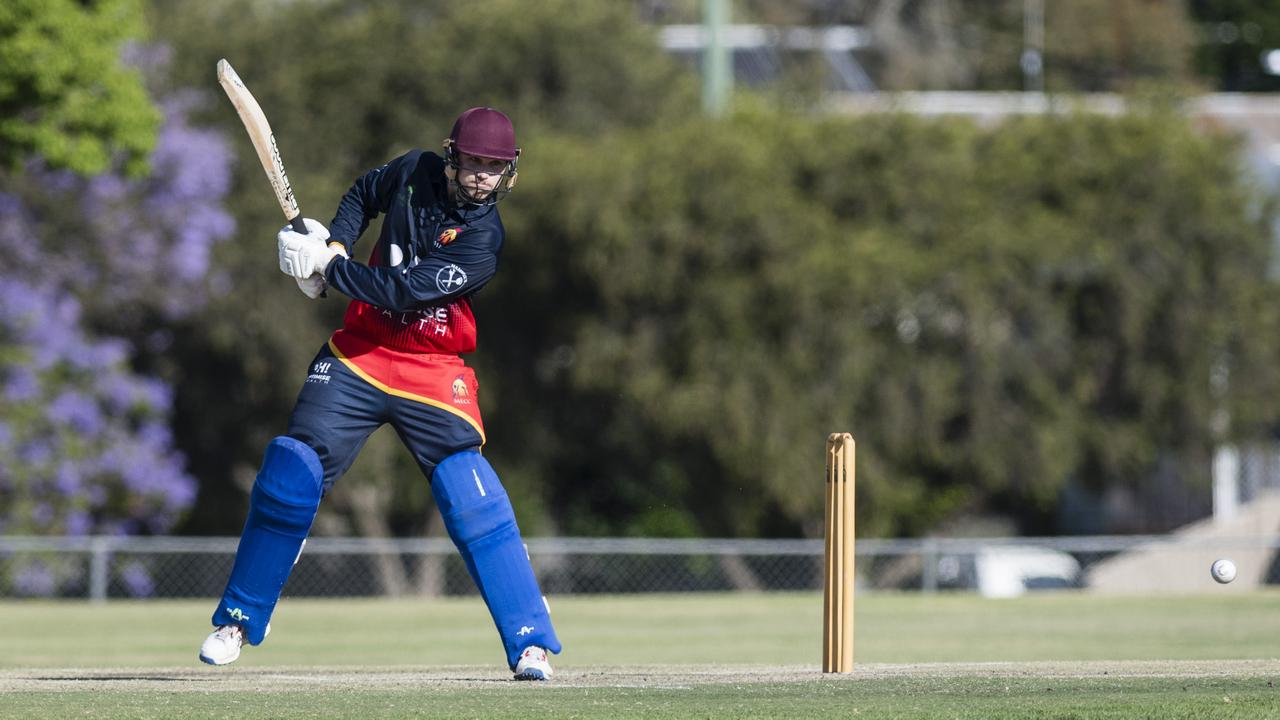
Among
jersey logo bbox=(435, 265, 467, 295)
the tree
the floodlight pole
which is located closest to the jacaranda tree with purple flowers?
the tree

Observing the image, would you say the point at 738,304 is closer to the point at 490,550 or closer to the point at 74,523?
the point at 74,523

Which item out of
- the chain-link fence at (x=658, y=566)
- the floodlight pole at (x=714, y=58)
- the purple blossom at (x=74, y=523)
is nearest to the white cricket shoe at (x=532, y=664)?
the chain-link fence at (x=658, y=566)

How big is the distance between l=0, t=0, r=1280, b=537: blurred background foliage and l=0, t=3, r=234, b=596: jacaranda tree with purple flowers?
5 centimetres

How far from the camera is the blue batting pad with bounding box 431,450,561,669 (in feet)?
25.5

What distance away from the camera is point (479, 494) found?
779 cm

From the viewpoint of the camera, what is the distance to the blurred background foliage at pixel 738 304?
24.1m

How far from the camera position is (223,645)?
25.2 ft

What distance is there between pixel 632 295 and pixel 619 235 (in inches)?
33.5

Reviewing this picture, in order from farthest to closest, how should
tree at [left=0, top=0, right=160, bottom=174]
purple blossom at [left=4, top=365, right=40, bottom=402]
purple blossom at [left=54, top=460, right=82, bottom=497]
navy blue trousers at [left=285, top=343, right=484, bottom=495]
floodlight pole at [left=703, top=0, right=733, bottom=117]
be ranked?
floodlight pole at [left=703, top=0, right=733, bottom=117], purple blossom at [left=54, top=460, right=82, bottom=497], purple blossom at [left=4, top=365, right=40, bottom=402], tree at [left=0, top=0, right=160, bottom=174], navy blue trousers at [left=285, top=343, right=484, bottom=495]

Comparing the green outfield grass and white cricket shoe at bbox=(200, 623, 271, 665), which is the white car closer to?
the green outfield grass

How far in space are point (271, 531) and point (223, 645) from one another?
1.57 ft

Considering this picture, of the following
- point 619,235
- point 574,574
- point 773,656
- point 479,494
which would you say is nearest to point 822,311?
point 619,235

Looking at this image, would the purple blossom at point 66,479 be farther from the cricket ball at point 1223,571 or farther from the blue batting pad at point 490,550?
the blue batting pad at point 490,550

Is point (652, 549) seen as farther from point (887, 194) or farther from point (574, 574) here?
point (887, 194)
